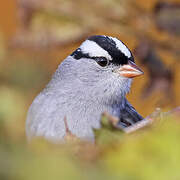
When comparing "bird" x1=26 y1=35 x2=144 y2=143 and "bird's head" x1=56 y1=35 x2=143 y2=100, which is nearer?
"bird" x1=26 y1=35 x2=144 y2=143

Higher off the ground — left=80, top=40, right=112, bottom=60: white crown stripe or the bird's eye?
left=80, top=40, right=112, bottom=60: white crown stripe

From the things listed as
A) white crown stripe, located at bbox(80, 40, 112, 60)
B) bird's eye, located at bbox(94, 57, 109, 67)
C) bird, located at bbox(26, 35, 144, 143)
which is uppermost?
white crown stripe, located at bbox(80, 40, 112, 60)

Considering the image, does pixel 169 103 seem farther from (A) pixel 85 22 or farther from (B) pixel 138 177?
(B) pixel 138 177

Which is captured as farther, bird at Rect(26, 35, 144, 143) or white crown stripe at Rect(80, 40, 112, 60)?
white crown stripe at Rect(80, 40, 112, 60)

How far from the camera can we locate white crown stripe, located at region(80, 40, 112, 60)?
56.4 inches

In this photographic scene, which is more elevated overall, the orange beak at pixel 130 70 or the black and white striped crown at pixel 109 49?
the black and white striped crown at pixel 109 49

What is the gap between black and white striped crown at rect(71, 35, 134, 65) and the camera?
1396 millimetres

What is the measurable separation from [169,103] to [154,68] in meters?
0.12

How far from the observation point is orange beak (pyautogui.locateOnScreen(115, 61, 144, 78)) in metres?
1.37

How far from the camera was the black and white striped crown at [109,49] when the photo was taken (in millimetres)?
1396

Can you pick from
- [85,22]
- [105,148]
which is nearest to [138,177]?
[105,148]

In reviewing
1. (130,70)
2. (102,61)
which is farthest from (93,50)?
(130,70)

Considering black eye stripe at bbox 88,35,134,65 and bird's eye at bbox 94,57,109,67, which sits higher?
black eye stripe at bbox 88,35,134,65

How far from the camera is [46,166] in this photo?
8.7 inches
